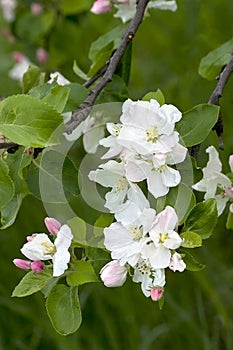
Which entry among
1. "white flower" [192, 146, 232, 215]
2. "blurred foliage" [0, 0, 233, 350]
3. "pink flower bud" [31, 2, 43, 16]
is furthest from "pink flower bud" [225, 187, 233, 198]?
"pink flower bud" [31, 2, 43, 16]

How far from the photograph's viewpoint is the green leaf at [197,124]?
0.92m

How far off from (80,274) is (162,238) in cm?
14

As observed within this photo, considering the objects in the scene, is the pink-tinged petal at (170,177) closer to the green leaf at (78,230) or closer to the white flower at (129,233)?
the white flower at (129,233)

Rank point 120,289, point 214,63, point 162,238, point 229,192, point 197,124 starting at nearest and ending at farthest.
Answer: point 162,238 < point 197,124 < point 229,192 < point 214,63 < point 120,289

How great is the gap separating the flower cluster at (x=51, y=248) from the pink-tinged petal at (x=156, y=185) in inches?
4.6

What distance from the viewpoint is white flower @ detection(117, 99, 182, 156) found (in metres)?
0.86

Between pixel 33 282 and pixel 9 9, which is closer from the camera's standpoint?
pixel 33 282

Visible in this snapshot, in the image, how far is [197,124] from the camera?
0.93 meters

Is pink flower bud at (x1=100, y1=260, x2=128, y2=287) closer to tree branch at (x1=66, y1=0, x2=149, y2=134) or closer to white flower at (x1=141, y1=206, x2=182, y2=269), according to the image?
white flower at (x1=141, y1=206, x2=182, y2=269)

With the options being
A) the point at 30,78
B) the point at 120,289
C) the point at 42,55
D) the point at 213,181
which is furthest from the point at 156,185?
the point at 42,55

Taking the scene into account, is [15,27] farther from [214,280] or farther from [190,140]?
[190,140]

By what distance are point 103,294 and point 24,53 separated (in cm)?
85

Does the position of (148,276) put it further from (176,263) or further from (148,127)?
(148,127)

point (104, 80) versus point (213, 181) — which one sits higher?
point (104, 80)
